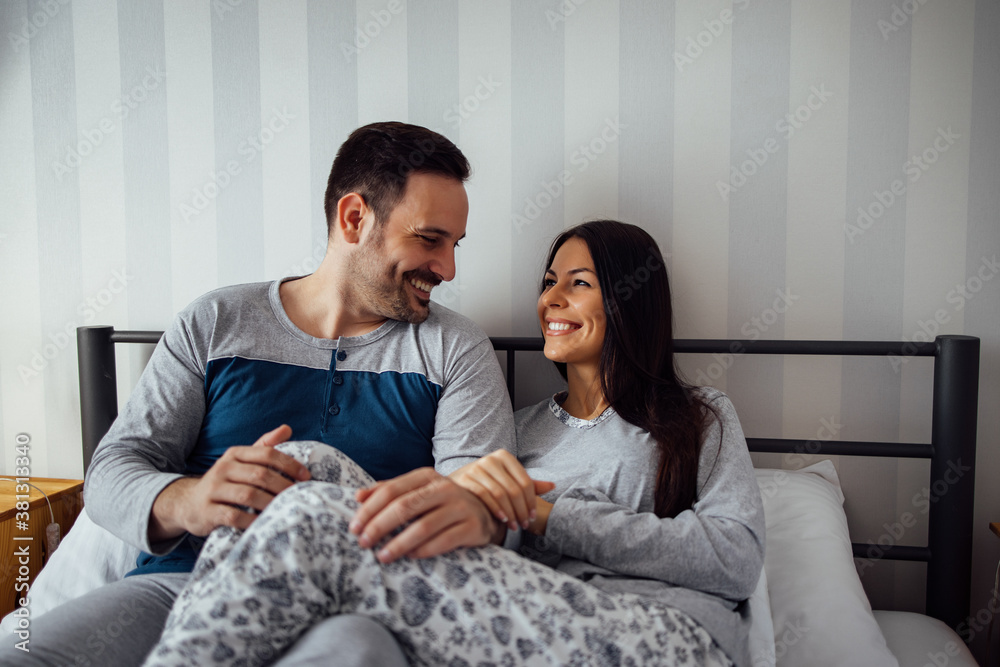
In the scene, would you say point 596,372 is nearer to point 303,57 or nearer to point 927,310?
point 927,310

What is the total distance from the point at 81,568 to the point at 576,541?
3.02 feet

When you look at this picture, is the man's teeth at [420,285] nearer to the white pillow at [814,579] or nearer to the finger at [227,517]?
the finger at [227,517]

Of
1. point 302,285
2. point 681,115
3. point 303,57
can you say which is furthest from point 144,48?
point 681,115

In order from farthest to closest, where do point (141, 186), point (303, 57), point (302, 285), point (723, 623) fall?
1. point (141, 186)
2. point (303, 57)
3. point (302, 285)
4. point (723, 623)

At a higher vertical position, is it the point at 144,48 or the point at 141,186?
the point at 144,48

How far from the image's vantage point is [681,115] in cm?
132

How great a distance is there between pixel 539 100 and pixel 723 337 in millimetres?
672

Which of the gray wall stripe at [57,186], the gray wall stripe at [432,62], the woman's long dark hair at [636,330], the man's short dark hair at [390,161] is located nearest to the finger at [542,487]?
the woman's long dark hair at [636,330]

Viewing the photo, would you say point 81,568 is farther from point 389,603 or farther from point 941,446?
point 941,446

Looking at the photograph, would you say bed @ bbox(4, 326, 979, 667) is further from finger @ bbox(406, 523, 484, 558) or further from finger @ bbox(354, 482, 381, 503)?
finger @ bbox(354, 482, 381, 503)

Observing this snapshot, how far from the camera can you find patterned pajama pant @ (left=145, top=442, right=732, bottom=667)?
→ 0.63 m

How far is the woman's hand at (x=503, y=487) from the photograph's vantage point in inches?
32.9

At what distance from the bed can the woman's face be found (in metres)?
0.20

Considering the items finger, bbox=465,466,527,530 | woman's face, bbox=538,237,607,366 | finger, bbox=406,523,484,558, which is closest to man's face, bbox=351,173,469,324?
woman's face, bbox=538,237,607,366
